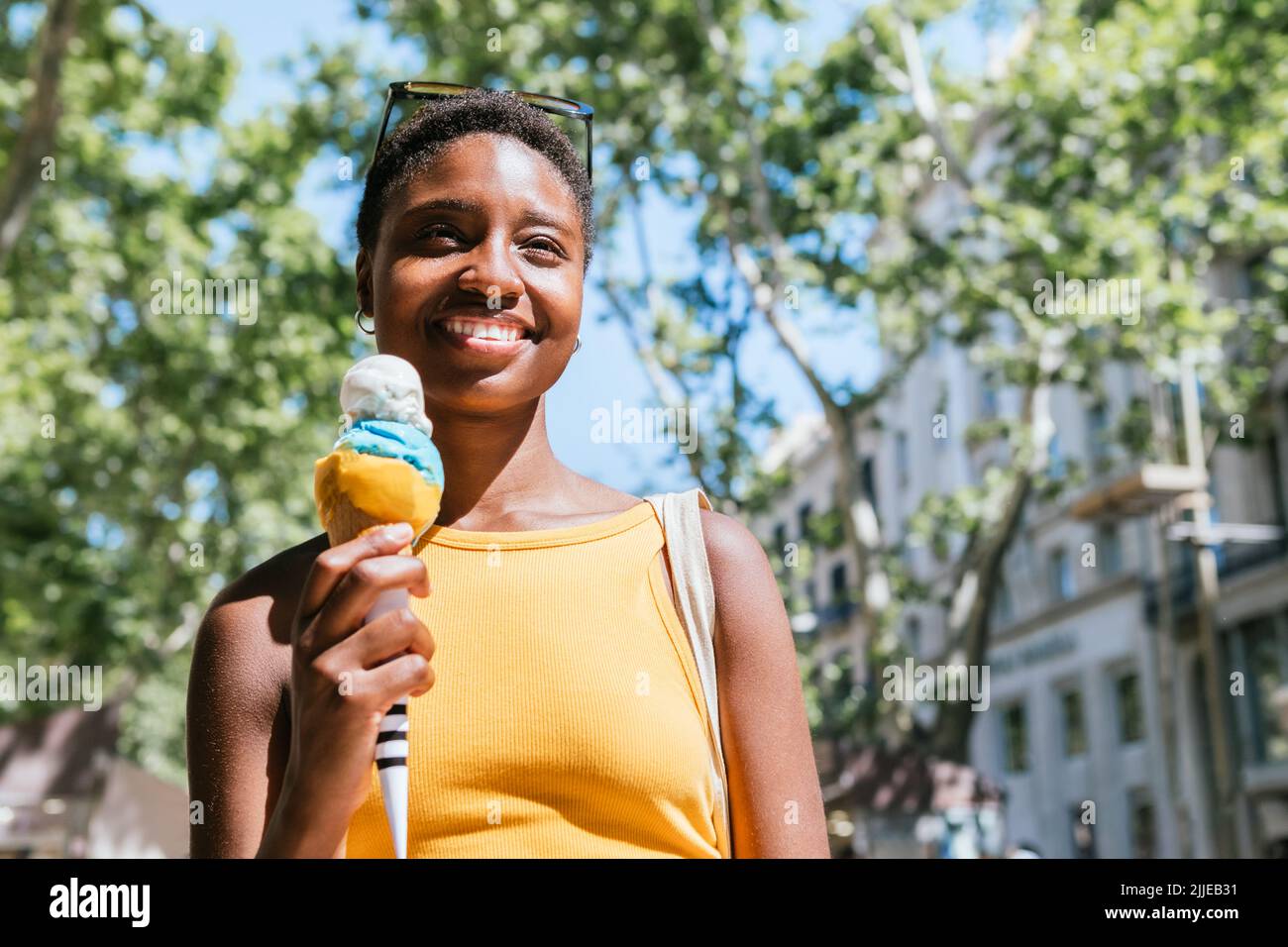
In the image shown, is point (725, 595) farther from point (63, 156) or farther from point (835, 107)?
point (63, 156)

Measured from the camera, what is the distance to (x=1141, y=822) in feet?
89.9

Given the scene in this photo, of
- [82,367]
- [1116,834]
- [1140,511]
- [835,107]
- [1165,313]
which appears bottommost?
[1116,834]

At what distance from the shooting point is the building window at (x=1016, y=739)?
32969 millimetres

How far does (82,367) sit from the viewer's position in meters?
18.7

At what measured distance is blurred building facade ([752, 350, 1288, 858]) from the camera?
74.7ft

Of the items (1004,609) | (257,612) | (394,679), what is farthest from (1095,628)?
(394,679)

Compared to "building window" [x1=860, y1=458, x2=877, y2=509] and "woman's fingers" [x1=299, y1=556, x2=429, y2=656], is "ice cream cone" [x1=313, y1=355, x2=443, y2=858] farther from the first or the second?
"building window" [x1=860, y1=458, x2=877, y2=509]

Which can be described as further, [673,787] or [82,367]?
[82,367]

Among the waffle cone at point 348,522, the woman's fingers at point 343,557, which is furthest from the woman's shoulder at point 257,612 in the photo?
the woman's fingers at point 343,557

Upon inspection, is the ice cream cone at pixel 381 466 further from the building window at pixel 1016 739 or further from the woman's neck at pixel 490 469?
the building window at pixel 1016 739
